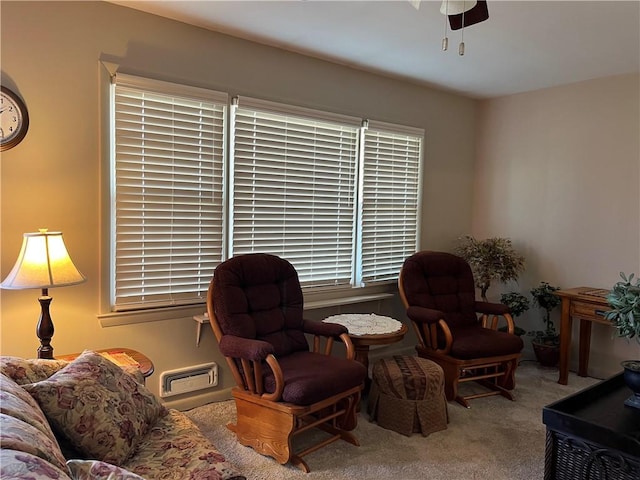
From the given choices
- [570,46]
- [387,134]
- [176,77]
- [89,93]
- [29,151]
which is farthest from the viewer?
[387,134]

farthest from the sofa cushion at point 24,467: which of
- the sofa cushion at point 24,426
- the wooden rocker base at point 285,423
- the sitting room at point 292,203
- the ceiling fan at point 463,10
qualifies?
the ceiling fan at point 463,10

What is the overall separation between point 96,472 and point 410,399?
82.6 inches

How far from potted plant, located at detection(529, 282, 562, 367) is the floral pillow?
3.57 metres

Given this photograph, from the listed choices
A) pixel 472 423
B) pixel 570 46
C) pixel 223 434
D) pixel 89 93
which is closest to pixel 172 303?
pixel 223 434

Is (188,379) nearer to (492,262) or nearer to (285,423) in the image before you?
(285,423)

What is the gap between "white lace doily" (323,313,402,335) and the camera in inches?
128

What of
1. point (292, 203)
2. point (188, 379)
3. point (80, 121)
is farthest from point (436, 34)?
point (188, 379)

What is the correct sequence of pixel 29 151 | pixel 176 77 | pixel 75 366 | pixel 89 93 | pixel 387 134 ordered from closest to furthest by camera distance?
pixel 75 366 → pixel 29 151 → pixel 89 93 → pixel 176 77 → pixel 387 134

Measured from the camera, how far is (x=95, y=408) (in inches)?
67.0

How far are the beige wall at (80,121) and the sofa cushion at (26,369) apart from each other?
903mm

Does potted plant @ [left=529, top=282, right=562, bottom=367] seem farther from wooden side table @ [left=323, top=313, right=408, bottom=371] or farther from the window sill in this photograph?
the window sill

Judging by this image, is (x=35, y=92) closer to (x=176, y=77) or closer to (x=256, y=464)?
(x=176, y=77)

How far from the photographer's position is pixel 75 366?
6.00 feet

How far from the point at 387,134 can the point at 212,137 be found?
1714 millimetres
